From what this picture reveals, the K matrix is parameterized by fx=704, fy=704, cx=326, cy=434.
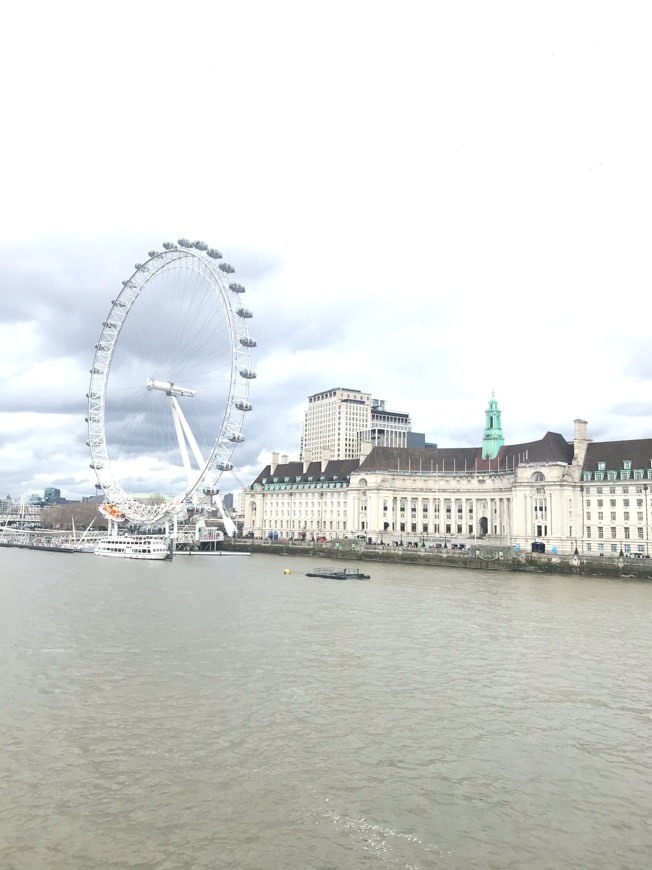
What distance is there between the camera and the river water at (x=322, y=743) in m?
11.1

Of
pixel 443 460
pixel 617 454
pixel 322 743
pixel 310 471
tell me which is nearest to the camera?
pixel 322 743

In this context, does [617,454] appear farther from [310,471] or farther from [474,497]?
[310,471]

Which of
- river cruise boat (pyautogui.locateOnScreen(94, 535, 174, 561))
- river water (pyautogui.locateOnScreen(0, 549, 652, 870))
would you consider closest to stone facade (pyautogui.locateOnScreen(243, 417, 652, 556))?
river cruise boat (pyautogui.locateOnScreen(94, 535, 174, 561))

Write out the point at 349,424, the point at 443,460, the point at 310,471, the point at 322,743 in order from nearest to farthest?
the point at 322,743 → the point at 443,460 → the point at 310,471 → the point at 349,424

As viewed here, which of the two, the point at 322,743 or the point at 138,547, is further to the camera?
the point at 138,547

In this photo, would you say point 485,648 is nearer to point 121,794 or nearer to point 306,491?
point 121,794

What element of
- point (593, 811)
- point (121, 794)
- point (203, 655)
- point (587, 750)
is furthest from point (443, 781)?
point (203, 655)

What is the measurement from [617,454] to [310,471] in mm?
52006

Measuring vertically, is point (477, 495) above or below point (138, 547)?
above

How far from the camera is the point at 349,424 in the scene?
188250mm

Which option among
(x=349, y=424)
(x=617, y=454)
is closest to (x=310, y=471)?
(x=617, y=454)

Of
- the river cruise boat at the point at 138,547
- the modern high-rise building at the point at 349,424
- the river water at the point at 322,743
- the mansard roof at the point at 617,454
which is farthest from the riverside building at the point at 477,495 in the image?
the modern high-rise building at the point at 349,424

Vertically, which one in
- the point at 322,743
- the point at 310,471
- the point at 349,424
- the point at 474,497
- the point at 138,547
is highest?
the point at 349,424

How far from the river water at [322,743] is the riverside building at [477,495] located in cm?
5029
